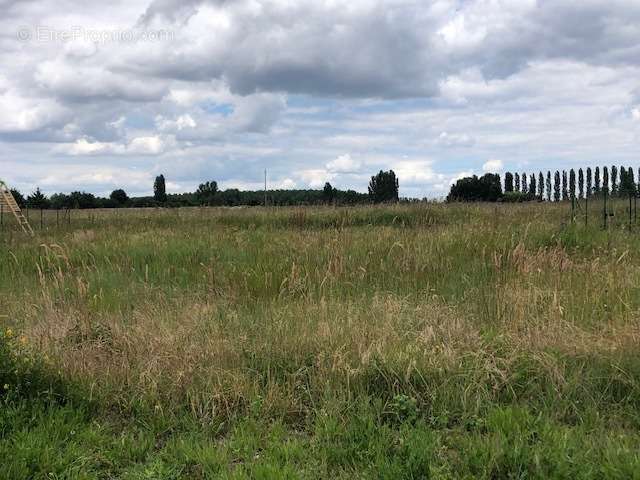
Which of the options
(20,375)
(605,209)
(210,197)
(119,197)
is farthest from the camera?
(119,197)

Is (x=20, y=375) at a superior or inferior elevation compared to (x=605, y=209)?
inferior

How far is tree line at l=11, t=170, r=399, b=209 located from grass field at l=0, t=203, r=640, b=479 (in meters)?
14.0

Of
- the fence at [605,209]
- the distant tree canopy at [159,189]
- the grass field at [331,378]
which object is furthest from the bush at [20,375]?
the distant tree canopy at [159,189]

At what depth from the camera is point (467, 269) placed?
831 cm

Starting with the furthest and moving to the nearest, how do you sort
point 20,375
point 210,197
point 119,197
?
point 119,197 → point 210,197 → point 20,375

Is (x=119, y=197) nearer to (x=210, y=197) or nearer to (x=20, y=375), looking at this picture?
(x=210, y=197)

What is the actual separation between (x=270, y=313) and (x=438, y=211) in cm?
1239

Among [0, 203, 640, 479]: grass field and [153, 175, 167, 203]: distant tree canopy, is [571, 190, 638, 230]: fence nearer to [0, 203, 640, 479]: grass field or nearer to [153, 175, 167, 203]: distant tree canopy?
[0, 203, 640, 479]: grass field

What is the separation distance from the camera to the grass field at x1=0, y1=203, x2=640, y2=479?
11.3 ft

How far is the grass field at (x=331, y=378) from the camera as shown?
3.46m

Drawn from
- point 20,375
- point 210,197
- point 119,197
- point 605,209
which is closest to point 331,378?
point 20,375

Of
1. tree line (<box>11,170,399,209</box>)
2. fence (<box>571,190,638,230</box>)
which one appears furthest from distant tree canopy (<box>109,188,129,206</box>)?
fence (<box>571,190,638,230</box>)

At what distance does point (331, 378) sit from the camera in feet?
14.4

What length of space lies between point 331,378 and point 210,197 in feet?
154
